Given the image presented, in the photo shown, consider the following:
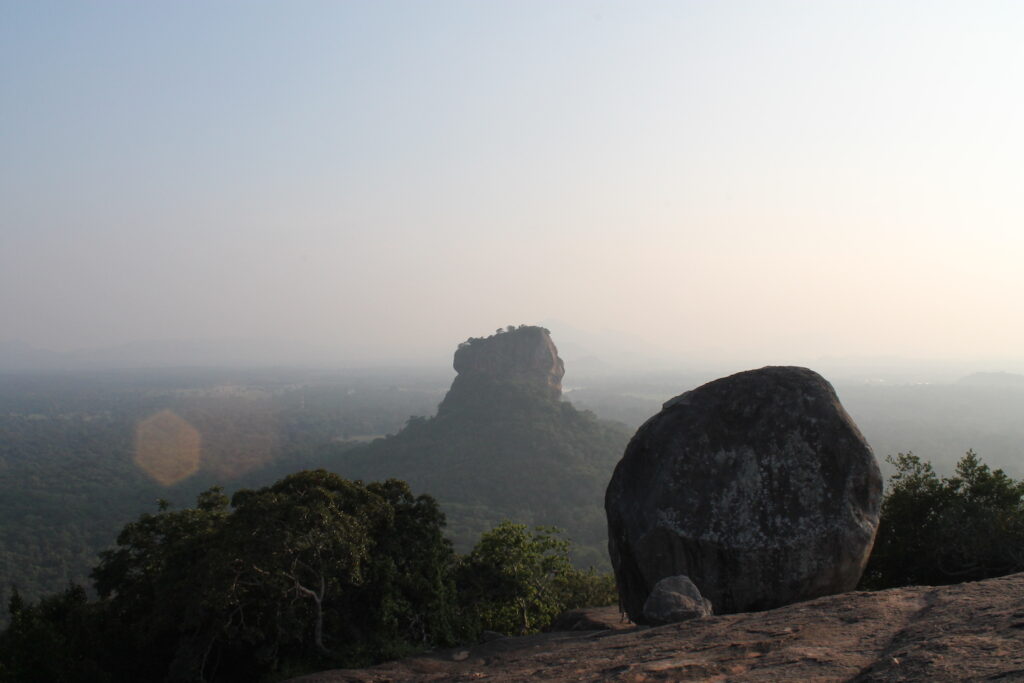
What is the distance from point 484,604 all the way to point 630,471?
8525 millimetres

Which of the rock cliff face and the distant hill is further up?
the rock cliff face

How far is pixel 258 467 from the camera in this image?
336ft

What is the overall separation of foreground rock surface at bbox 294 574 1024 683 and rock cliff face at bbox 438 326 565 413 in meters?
105

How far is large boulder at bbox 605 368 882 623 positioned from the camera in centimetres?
1059

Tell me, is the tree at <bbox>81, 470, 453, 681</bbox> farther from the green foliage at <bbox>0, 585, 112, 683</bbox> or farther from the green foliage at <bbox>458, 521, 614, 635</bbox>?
the green foliage at <bbox>458, 521, 614, 635</bbox>

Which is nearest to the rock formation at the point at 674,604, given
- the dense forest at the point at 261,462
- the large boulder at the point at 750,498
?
the large boulder at the point at 750,498

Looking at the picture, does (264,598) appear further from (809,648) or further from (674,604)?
(809,648)

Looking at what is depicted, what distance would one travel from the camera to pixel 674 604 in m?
9.51

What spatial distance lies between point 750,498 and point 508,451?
8500 cm

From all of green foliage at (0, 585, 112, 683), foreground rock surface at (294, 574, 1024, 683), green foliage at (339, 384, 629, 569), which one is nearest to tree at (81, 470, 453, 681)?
green foliage at (0, 585, 112, 683)

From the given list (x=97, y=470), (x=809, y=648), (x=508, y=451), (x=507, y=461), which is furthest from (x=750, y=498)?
(x=97, y=470)

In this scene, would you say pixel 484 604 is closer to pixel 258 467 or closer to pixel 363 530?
pixel 363 530

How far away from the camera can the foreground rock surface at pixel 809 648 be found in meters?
4.97

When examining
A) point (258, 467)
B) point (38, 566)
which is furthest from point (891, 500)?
point (258, 467)
